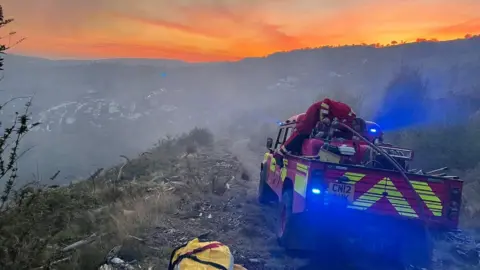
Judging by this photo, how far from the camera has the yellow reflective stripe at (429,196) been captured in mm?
5367

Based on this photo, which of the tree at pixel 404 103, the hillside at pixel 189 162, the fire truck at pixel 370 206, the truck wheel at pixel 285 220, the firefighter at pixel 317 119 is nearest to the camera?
the hillside at pixel 189 162

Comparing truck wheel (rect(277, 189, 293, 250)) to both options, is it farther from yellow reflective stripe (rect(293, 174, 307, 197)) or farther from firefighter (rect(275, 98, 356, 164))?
firefighter (rect(275, 98, 356, 164))

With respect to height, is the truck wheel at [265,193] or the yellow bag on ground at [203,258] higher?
the yellow bag on ground at [203,258]

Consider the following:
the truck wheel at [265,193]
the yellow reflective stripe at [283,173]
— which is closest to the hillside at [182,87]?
the truck wheel at [265,193]

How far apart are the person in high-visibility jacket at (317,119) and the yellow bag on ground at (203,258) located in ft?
13.1

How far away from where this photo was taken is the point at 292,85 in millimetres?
73250

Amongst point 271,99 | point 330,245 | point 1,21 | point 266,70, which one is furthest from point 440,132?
point 266,70

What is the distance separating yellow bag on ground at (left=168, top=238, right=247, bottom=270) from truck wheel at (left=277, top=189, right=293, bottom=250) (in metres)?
2.24

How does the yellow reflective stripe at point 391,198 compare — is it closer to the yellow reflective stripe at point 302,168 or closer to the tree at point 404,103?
the yellow reflective stripe at point 302,168

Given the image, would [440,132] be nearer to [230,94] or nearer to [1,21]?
[1,21]

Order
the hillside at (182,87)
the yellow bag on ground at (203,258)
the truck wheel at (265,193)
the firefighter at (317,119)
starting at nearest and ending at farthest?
the yellow bag on ground at (203,258), the firefighter at (317,119), the truck wheel at (265,193), the hillside at (182,87)

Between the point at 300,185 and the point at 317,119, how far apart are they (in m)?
2.19

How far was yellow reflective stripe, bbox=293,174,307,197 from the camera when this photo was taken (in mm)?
5488

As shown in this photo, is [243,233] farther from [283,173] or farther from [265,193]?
[265,193]
